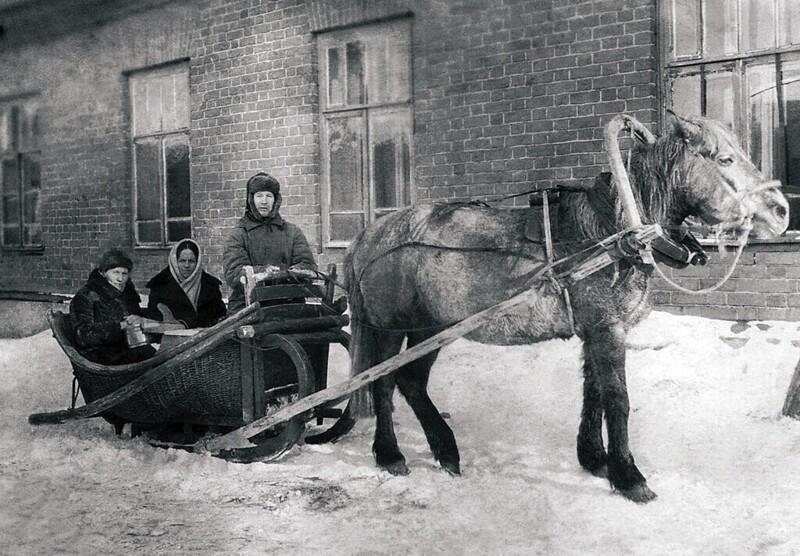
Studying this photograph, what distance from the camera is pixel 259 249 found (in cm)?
515

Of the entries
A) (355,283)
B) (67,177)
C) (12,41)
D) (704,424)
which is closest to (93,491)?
(355,283)

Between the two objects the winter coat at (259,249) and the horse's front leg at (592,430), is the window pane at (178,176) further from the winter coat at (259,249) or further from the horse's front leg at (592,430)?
the horse's front leg at (592,430)

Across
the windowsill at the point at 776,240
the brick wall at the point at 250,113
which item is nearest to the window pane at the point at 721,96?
the windowsill at the point at 776,240

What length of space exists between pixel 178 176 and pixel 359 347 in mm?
5595

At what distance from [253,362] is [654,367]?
307cm

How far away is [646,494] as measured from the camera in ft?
12.4

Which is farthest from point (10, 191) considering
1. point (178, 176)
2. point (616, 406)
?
point (616, 406)

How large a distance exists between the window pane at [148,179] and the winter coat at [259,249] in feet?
16.1

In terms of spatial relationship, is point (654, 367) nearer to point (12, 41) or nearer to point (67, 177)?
point (67, 177)

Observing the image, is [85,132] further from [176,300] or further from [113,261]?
[176,300]

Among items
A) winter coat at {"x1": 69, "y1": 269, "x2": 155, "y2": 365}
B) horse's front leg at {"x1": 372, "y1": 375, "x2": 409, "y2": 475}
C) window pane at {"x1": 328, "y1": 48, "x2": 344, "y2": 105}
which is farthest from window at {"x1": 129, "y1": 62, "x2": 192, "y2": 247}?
horse's front leg at {"x1": 372, "y1": 375, "x2": 409, "y2": 475}

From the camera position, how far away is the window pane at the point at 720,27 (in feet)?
19.2

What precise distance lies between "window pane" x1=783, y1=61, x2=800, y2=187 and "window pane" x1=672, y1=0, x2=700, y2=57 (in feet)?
2.30

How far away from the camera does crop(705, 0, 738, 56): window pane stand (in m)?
5.85
